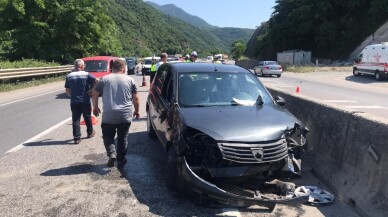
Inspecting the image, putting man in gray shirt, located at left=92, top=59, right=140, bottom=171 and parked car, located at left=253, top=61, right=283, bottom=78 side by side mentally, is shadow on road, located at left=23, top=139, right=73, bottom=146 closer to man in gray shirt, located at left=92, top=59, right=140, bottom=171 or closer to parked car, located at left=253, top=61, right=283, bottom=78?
man in gray shirt, located at left=92, top=59, right=140, bottom=171

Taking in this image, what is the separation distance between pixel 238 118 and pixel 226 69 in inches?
67.3

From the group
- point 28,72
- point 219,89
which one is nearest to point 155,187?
point 219,89

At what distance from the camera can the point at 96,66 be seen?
17469mm

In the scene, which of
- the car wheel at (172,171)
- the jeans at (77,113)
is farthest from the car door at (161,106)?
the jeans at (77,113)

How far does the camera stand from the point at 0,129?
9688 millimetres

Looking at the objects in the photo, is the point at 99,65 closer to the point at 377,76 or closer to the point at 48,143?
the point at 48,143

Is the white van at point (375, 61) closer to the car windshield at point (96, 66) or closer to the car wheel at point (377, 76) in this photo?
the car wheel at point (377, 76)

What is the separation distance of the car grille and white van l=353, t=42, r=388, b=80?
25.8m

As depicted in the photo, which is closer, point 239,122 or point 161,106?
point 239,122

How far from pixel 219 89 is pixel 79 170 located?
250 centimetres

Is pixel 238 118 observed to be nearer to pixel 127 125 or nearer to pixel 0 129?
pixel 127 125

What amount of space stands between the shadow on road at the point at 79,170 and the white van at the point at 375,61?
25.6 meters

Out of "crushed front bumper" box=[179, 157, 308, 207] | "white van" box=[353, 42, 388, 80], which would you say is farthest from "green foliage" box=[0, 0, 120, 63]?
"crushed front bumper" box=[179, 157, 308, 207]

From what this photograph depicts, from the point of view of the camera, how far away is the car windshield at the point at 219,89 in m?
5.86
